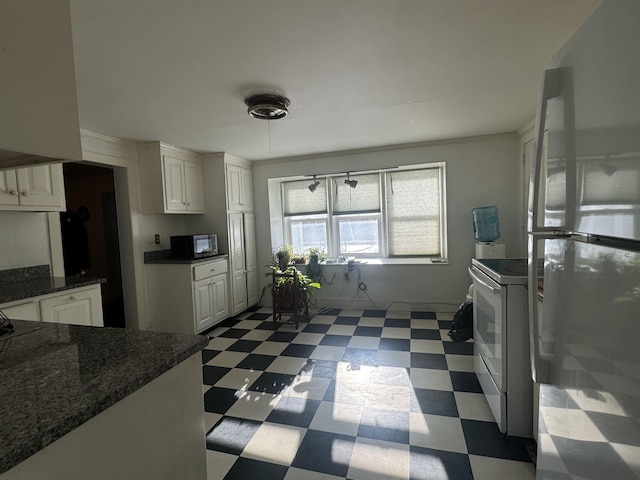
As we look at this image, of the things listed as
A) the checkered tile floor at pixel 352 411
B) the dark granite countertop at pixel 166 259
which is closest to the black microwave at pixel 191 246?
the dark granite countertop at pixel 166 259

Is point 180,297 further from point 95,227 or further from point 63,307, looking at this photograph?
point 95,227

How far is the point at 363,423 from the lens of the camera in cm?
185

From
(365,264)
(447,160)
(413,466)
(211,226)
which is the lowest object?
(413,466)

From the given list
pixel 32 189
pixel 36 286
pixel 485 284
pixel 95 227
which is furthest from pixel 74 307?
pixel 485 284

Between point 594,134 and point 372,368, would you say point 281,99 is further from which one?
point 372,368

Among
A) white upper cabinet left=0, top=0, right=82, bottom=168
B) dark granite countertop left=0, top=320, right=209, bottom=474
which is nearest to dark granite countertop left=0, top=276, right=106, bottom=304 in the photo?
dark granite countertop left=0, top=320, right=209, bottom=474

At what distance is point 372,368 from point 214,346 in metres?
1.64

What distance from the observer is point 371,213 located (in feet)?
14.2

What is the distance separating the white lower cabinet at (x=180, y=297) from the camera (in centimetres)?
333

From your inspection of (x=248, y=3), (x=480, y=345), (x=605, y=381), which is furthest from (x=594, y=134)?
(x=480, y=345)

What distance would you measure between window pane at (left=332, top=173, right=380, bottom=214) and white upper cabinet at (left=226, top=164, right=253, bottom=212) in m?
1.25

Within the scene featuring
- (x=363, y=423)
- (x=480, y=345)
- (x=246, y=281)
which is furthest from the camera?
(x=246, y=281)

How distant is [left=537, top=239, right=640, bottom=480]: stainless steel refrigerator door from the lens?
56 centimetres

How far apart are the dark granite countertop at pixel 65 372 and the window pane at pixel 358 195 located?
3.56 meters
